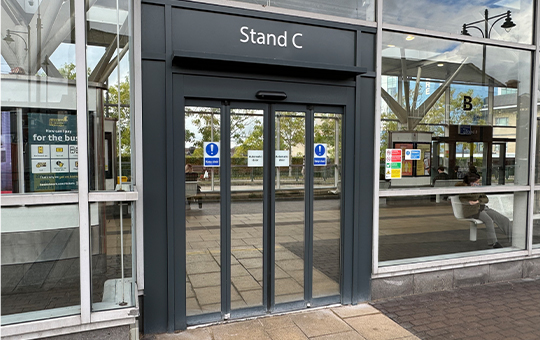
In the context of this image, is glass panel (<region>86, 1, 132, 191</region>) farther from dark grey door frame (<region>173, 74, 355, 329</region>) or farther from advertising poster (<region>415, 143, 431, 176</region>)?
advertising poster (<region>415, 143, 431, 176</region>)

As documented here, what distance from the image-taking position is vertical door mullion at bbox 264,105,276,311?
4188 mm

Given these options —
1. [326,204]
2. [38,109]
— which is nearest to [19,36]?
[38,109]

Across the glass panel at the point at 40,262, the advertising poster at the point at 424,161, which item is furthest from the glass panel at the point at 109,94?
the advertising poster at the point at 424,161

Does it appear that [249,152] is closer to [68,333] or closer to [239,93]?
[239,93]

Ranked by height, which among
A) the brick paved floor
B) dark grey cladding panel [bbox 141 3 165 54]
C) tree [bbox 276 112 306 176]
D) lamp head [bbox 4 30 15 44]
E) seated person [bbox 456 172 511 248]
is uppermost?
dark grey cladding panel [bbox 141 3 165 54]

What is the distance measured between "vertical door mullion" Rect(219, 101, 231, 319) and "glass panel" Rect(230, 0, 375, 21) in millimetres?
1304

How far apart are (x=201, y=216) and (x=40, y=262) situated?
149 cm

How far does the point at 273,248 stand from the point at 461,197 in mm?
3050

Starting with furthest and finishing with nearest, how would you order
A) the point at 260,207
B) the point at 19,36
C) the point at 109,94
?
the point at 260,207 < the point at 109,94 < the point at 19,36

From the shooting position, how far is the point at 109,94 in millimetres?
3344

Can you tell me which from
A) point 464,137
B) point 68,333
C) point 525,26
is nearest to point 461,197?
point 464,137

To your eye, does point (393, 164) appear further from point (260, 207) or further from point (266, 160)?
point (260, 207)

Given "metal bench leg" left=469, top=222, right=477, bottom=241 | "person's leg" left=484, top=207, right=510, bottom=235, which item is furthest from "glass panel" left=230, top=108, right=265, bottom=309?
"person's leg" left=484, top=207, right=510, bottom=235

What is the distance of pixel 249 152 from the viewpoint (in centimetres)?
412
